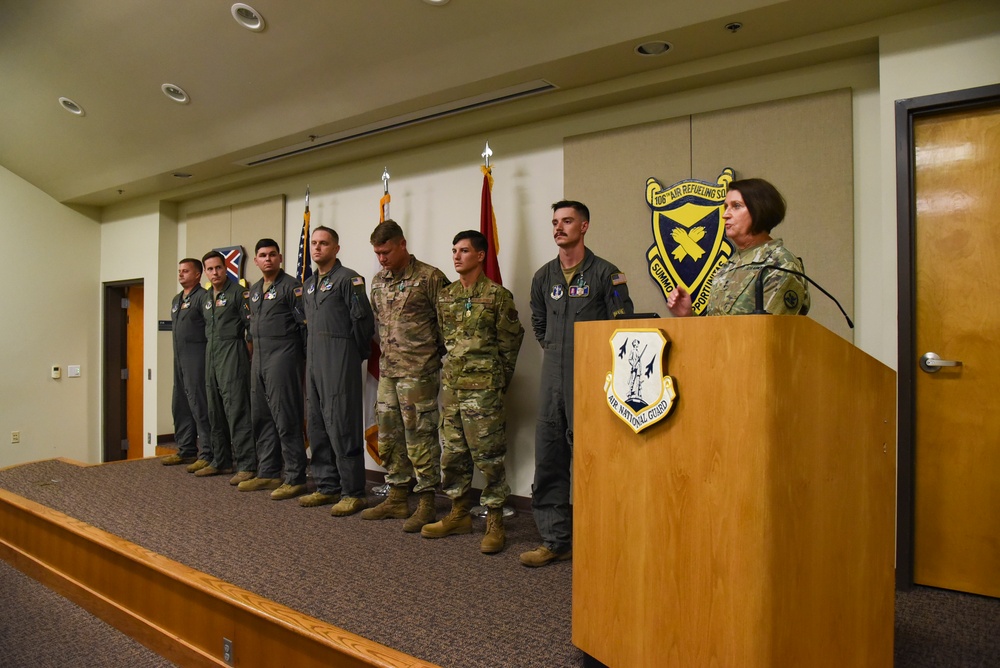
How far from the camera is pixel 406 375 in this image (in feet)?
10.8

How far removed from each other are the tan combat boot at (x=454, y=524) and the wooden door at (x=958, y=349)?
1880 mm

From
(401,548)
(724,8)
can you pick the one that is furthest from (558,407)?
(724,8)

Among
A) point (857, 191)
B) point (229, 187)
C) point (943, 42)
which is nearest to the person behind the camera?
point (943, 42)

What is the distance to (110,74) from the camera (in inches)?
173

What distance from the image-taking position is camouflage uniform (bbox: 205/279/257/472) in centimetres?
420

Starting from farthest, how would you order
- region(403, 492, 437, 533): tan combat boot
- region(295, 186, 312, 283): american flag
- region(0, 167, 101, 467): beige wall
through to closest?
region(0, 167, 101, 467): beige wall → region(295, 186, 312, 283): american flag → region(403, 492, 437, 533): tan combat boot

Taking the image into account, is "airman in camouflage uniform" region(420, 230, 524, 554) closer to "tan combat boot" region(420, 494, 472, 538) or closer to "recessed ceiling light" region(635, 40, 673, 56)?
"tan combat boot" region(420, 494, 472, 538)

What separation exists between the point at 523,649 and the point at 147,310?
18.2 feet

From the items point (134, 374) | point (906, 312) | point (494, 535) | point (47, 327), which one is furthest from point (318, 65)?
point (134, 374)

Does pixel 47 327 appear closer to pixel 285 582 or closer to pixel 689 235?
pixel 285 582

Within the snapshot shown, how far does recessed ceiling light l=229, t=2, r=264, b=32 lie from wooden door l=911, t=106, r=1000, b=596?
3.26 metres

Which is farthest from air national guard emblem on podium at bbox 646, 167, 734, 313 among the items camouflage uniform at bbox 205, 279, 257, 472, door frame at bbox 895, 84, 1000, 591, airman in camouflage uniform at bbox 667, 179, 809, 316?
camouflage uniform at bbox 205, 279, 257, 472

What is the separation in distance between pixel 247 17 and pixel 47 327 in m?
4.39

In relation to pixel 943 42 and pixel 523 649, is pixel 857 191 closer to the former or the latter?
pixel 943 42
